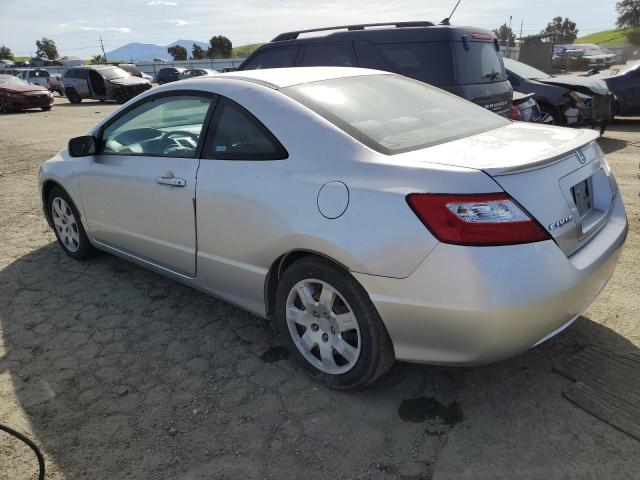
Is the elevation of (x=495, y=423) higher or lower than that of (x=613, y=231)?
lower

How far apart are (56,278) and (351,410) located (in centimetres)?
289

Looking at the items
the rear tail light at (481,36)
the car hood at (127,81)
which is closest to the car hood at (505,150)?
the rear tail light at (481,36)

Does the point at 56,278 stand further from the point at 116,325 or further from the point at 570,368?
the point at 570,368

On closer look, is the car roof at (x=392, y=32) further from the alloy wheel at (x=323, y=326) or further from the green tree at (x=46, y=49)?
the green tree at (x=46, y=49)

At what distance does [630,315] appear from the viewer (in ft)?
10.5

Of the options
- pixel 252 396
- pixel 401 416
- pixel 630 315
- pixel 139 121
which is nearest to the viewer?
pixel 401 416

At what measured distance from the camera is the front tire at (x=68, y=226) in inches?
171

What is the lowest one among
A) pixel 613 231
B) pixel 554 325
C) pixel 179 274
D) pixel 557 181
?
pixel 179 274

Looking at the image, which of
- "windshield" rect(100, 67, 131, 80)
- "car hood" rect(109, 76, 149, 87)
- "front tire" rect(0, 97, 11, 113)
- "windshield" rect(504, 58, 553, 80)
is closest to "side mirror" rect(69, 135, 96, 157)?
"windshield" rect(504, 58, 553, 80)

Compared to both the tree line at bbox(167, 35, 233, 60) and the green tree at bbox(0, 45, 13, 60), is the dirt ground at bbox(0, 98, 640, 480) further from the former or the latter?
the green tree at bbox(0, 45, 13, 60)

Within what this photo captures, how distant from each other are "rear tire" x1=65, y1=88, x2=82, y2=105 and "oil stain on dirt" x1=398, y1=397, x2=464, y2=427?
80.5 feet

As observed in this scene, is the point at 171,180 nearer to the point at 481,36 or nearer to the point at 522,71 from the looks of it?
the point at 481,36

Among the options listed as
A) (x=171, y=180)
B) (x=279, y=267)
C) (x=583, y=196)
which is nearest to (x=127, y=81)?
(x=171, y=180)

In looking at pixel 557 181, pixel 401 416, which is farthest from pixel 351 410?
pixel 557 181
